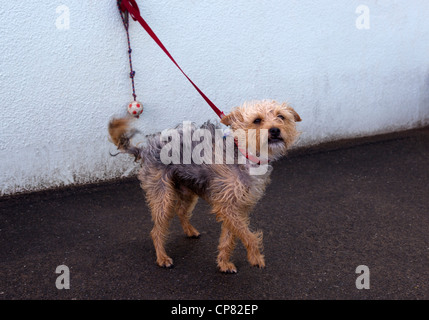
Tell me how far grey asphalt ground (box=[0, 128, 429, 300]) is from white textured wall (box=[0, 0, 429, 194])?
672 millimetres

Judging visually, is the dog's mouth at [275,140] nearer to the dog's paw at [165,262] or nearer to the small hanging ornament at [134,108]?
the dog's paw at [165,262]

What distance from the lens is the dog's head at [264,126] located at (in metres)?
2.92

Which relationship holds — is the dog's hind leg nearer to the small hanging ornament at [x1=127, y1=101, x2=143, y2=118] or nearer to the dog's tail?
the dog's tail

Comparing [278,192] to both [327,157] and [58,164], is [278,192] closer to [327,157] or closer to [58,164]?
[327,157]

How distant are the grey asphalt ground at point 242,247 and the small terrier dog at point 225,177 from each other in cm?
25

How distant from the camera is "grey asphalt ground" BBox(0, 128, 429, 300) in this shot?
3082mm

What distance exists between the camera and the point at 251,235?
121 inches

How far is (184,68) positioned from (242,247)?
8.74 ft

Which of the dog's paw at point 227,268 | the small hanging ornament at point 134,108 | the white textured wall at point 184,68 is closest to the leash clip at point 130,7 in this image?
the white textured wall at point 184,68

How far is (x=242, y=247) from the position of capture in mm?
3740

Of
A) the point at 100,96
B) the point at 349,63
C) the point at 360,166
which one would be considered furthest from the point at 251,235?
the point at 349,63

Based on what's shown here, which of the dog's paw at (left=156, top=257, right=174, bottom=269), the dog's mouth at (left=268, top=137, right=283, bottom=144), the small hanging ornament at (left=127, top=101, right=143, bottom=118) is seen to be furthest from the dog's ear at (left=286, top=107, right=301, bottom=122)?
the small hanging ornament at (left=127, top=101, right=143, bottom=118)

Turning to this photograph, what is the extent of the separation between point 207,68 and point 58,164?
2322 millimetres

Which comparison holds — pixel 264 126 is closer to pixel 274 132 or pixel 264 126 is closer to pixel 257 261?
pixel 274 132
